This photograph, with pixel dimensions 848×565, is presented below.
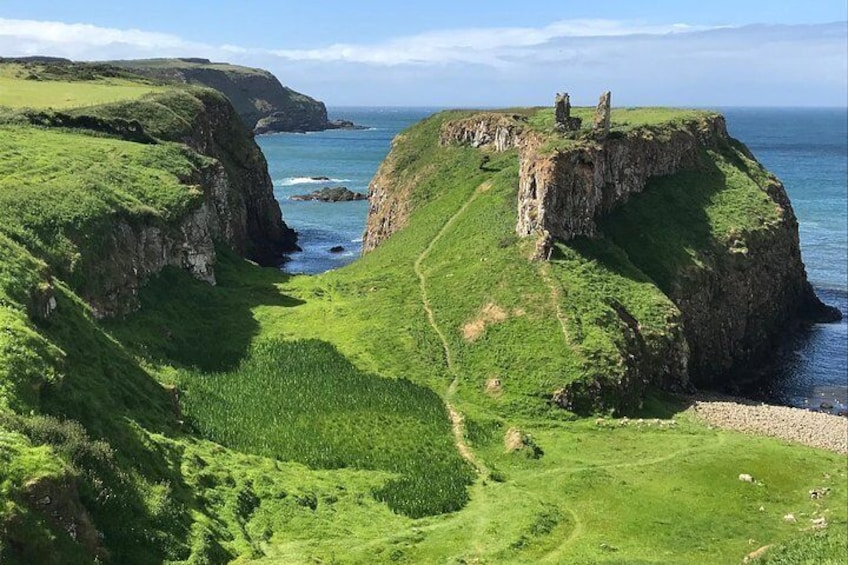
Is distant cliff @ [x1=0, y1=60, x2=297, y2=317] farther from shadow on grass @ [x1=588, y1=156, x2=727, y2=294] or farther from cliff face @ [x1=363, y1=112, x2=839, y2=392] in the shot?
shadow on grass @ [x1=588, y1=156, x2=727, y2=294]

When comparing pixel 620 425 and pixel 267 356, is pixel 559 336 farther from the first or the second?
pixel 267 356

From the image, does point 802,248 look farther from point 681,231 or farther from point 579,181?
point 579,181

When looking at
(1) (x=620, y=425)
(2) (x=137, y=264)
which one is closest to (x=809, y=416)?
(1) (x=620, y=425)

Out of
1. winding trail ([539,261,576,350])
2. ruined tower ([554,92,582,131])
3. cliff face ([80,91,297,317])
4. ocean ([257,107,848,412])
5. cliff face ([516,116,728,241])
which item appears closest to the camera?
cliff face ([80,91,297,317])

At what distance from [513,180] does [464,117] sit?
2780cm

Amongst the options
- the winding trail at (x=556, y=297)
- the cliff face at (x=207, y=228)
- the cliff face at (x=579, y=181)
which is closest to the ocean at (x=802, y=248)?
the cliff face at (x=207, y=228)

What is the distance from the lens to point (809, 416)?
51.9m

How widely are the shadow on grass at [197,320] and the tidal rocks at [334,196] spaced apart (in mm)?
87804

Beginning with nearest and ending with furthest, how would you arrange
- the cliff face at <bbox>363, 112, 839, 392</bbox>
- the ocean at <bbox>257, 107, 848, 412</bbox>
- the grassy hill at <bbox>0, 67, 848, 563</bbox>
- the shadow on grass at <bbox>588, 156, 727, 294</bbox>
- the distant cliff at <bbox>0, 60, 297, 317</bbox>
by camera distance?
the grassy hill at <bbox>0, 67, 848, 563</bbox>, the distant cliff at <bbox>0, 60, 297, 317</bbox>, the cliff face at <bbox>363, 112, 839, 392</bbox>, the shadow on grass at <bbox>588, 156, 727, 294</bbox>, the ocean at <bbox>257, 107, 848, 412</bbox>

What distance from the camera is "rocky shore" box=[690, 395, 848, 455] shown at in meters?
46.8

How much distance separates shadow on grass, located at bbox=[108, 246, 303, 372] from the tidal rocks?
87804 mm

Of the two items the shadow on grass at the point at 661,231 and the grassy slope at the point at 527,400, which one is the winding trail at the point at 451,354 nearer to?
the grassy slope at the point at 527,400

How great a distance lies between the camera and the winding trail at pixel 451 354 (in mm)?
40072

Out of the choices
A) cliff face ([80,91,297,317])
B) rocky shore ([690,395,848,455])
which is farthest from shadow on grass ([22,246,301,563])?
rocky shore ([690,395,848,455])
